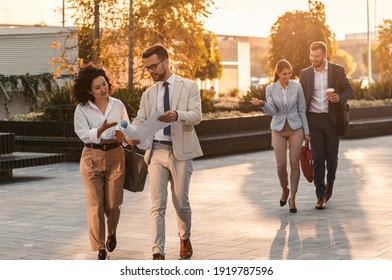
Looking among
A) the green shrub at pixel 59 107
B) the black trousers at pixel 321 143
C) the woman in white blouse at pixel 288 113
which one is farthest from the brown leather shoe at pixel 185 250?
the green shrub at pixel 59 107

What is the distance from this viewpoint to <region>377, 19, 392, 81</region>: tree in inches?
1767

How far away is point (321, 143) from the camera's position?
37.6 feet

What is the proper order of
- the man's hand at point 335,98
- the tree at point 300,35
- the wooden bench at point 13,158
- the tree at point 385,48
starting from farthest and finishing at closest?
the tree at point 385,48
the tree at point 300,35
the wooden bench at point 13,158
the man's hand at point 335,98

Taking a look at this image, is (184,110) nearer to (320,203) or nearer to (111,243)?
(111,243)

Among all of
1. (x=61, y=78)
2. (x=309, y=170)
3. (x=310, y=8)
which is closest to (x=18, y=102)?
(x=61, y=78)

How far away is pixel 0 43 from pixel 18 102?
18.2ft

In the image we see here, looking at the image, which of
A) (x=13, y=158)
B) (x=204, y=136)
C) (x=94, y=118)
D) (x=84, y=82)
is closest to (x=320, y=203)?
(x=94, y=118)

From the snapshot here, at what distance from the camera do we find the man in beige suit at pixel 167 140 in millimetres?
7793

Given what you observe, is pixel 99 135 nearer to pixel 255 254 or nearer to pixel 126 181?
pixel 126 181

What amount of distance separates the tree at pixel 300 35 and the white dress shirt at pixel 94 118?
104 ft

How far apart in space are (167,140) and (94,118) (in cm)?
64

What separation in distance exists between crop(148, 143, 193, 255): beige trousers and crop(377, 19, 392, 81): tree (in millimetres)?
37799

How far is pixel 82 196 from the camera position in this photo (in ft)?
43.4

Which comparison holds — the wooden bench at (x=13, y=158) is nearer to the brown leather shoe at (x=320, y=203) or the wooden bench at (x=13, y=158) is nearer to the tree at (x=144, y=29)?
the brown leather shoe at (x=320, y=203)
